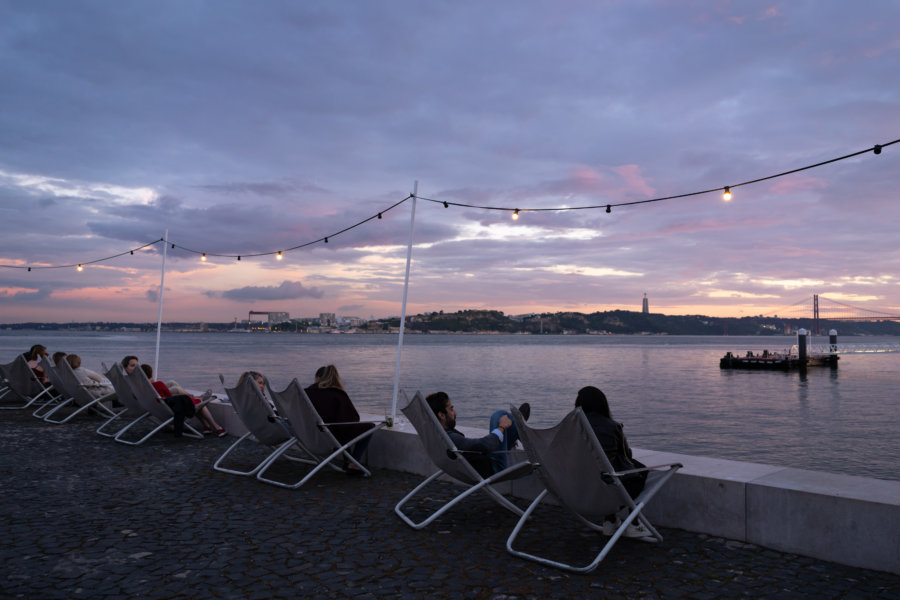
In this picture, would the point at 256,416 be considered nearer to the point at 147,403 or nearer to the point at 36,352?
the point at 147,403

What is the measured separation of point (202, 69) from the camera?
1329 centimetres

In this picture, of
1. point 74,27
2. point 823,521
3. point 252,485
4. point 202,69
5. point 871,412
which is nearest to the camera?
point 823,521

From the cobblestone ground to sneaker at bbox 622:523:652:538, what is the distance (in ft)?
0.27

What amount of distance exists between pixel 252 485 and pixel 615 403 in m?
29.5

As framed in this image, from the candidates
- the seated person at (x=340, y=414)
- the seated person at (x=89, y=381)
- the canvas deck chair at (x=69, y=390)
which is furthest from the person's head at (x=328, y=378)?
the seated person at (x=89, y=381)

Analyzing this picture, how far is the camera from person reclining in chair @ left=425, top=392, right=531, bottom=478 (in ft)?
14.0

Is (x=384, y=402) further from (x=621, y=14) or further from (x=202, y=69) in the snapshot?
(x=621, y=14)

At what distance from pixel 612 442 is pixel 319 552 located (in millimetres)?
1781

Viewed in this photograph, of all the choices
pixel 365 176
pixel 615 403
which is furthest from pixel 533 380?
pixel 365 176

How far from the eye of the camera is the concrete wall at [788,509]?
10.3 ft

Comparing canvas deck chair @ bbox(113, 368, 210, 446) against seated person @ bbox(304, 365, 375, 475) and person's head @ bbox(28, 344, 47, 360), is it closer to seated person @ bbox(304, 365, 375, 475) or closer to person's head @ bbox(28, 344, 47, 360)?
seated person @ bbox(304, 365, 375, 475)

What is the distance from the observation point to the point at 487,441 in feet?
14.4

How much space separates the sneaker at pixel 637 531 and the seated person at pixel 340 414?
2.43 m

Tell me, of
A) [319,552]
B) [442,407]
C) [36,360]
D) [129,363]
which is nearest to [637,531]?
[442,407]
